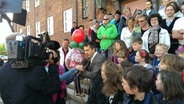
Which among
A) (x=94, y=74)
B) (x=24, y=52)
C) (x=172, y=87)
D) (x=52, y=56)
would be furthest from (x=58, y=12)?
(x=172, y=87)

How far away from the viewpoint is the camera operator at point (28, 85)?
9.79 feet

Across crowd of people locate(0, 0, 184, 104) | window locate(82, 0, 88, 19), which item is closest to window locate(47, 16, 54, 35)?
window locate(82, 0, 88, 19)

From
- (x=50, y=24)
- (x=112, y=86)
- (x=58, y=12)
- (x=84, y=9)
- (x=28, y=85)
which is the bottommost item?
(x=112, y=86)

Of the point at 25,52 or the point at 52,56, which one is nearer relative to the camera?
the point at 25,52

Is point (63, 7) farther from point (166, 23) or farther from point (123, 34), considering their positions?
point (166, 23)

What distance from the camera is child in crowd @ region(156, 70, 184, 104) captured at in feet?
9.02

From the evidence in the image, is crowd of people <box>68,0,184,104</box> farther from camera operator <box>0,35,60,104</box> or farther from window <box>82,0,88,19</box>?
window <box>82,0,88,19</box>

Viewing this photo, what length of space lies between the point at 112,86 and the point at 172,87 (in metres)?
0.92

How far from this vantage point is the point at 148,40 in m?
5.78

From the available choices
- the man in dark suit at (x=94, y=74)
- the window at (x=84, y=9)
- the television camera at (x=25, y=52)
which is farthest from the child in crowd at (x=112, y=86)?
the window at (x=84, y=9)

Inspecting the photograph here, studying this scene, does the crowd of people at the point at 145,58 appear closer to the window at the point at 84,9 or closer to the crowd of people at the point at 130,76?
the crowd of people at the point at 130,76

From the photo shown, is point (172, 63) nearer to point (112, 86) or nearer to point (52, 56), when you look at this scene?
point (112, 86)

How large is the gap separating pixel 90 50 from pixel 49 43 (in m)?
1.55

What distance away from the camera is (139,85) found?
2760 millimetres
